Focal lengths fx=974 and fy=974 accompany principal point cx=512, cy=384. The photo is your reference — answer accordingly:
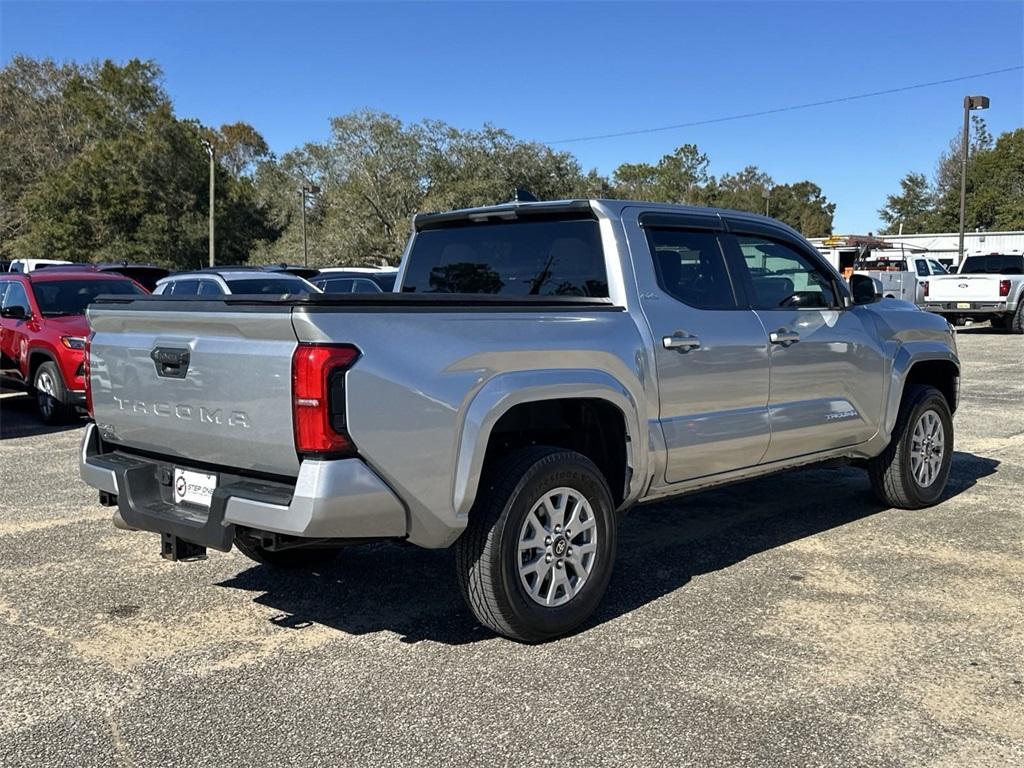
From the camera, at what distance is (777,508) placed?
6.60 metres

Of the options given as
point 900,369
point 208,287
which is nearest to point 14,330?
point 208,287

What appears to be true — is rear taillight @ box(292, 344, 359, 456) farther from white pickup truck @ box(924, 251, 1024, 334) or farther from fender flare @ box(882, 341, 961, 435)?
white pickup truck @ box(924, 251, 1024, 334)

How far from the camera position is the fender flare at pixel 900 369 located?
20.2 feet

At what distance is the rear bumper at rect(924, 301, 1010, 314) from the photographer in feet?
71.7

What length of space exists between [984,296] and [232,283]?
1679cm

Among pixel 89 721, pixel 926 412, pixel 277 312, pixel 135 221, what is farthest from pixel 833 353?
pixel 135 221

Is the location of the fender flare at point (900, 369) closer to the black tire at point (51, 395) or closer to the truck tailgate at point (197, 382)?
the truck tailgate at point (197, 382)

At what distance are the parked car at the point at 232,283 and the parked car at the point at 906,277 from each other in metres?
10.1

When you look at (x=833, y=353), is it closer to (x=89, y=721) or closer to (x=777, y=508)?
(x=777, y=508)

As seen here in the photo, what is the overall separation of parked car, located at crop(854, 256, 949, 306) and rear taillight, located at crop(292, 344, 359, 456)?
49.7 ft

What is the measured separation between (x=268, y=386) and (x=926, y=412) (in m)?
4.75

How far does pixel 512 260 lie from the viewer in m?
5.05

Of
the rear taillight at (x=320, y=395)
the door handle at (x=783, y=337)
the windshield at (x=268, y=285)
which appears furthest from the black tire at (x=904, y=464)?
the windshield at (x=268, y=285)

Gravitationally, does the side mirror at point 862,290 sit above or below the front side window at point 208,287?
below
